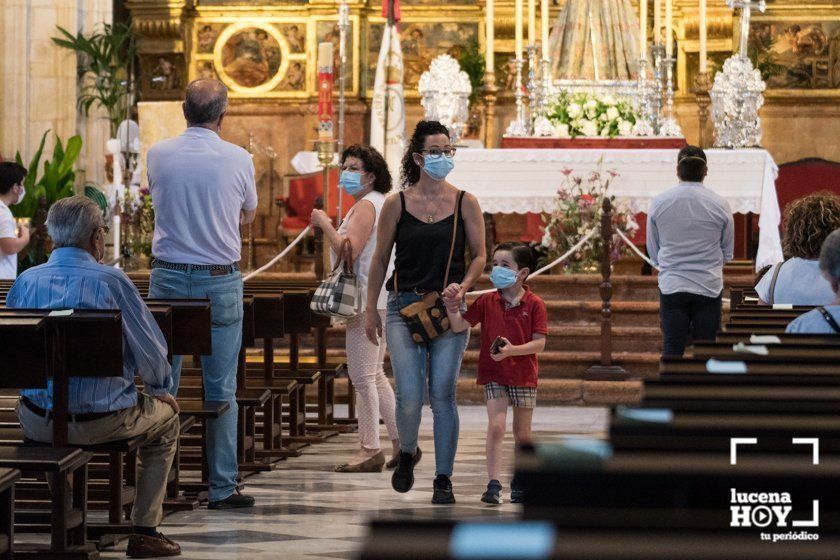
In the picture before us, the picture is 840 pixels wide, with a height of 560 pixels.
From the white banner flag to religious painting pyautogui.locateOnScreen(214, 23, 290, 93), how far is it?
5.29 m

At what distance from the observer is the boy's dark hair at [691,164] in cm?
813

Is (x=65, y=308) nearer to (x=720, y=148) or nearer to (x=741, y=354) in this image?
(x=741, y=354)

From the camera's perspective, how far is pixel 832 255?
15.2 feet

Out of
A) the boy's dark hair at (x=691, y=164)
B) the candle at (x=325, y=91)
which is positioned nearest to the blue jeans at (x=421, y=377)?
the boy's dark hair at (x=691, y=164)

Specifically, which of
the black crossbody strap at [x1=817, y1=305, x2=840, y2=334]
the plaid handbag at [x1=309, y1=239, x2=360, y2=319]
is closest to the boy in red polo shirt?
the plaid handbag at [x1=309, y1=239, x2=360, y2=319]

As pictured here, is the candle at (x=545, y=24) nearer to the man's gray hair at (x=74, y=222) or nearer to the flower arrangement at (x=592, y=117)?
the flower arrangement at (x=592, y=117)

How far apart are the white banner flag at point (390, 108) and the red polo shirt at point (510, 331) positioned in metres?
7.54

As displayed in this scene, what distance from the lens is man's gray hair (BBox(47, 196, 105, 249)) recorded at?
562cm

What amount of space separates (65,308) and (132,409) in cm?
41

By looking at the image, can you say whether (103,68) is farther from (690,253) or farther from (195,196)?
(195,196)

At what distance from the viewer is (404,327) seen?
676 cm

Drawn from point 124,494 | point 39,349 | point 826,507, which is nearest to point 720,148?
point 124,494

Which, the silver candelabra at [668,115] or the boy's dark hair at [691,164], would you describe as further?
the silver candelabra at [668,115]

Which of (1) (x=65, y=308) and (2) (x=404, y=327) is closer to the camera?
(1) (x=65, y=308)
